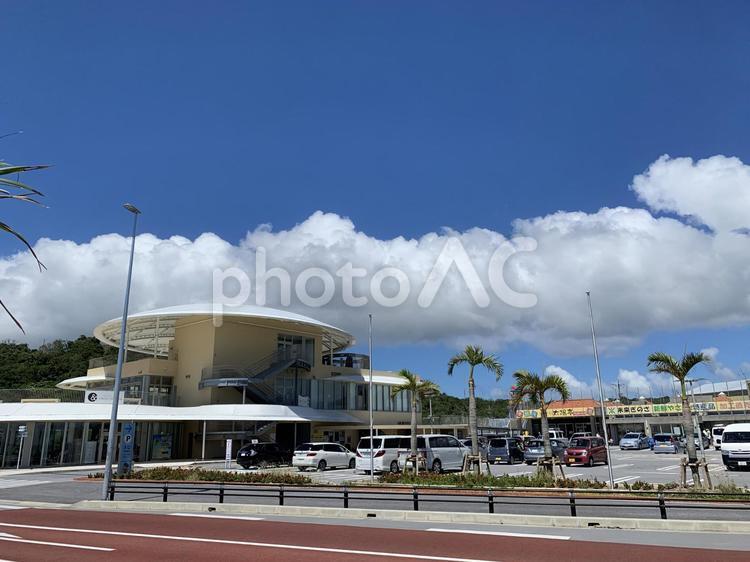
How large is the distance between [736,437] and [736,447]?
110 centimetres

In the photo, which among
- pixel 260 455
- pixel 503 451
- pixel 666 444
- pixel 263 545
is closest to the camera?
pixel 263 545

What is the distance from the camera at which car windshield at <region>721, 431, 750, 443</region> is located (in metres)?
28.7

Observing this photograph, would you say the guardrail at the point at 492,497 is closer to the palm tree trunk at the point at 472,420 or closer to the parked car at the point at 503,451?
the palm tree trunk at the point at 472,420

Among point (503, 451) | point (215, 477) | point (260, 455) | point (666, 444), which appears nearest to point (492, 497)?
point (215, 477)

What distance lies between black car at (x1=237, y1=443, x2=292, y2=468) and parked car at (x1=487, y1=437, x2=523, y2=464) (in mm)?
12717

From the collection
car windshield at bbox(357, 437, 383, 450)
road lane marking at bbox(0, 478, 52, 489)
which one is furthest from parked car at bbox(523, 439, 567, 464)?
road lane marking at bbox(0, 478, 52, 489)

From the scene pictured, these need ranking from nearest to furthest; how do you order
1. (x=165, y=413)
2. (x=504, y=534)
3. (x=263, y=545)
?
(x=263, y=545) → (x=504, y=534) → (x=165, y=413)

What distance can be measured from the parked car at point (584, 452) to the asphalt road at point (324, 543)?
70.0 ft

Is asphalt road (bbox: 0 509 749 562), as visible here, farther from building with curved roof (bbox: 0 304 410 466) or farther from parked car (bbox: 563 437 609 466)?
building with curved roof (bbox: 0 304 410 466)

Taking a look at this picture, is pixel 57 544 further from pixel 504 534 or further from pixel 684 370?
pixel 684 370

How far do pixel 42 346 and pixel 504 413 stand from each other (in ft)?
259

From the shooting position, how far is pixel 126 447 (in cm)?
2506

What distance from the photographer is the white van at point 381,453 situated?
27375 millimetres

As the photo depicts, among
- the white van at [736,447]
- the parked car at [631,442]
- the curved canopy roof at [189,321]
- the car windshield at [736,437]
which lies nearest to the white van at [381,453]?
the white van at [736,447]
